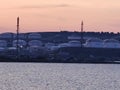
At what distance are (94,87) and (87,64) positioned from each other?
237 feet

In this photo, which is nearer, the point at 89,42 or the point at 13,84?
the point at 13,84

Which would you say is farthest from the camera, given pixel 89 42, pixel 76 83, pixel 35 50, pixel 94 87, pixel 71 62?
pixel 89 42

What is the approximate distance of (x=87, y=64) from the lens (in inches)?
5315

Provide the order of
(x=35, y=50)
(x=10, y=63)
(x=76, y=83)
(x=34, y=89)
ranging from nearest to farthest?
(x=34, y=89), (x=76, y=83), (x=10, y=63), (x=35, y=50)

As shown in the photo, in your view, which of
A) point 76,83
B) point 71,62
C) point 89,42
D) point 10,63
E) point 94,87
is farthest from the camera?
point 89,42

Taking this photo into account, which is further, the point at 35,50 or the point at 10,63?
the point at 35,50

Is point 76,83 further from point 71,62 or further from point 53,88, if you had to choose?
point 71,62

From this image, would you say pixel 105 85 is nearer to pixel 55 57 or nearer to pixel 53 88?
pixel 53 88

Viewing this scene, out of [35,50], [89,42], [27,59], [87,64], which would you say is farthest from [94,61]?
[89,42]

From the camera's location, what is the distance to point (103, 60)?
141250 mm

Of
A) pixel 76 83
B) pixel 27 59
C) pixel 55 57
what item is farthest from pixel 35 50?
pixel 76 83

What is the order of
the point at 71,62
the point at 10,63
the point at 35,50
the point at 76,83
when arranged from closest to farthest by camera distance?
the point at 76,83
the point at 10,63
the point at 71,62
the point at 35,50

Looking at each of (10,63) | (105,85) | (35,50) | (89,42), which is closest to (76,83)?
(105,85)

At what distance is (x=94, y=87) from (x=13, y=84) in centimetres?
692
